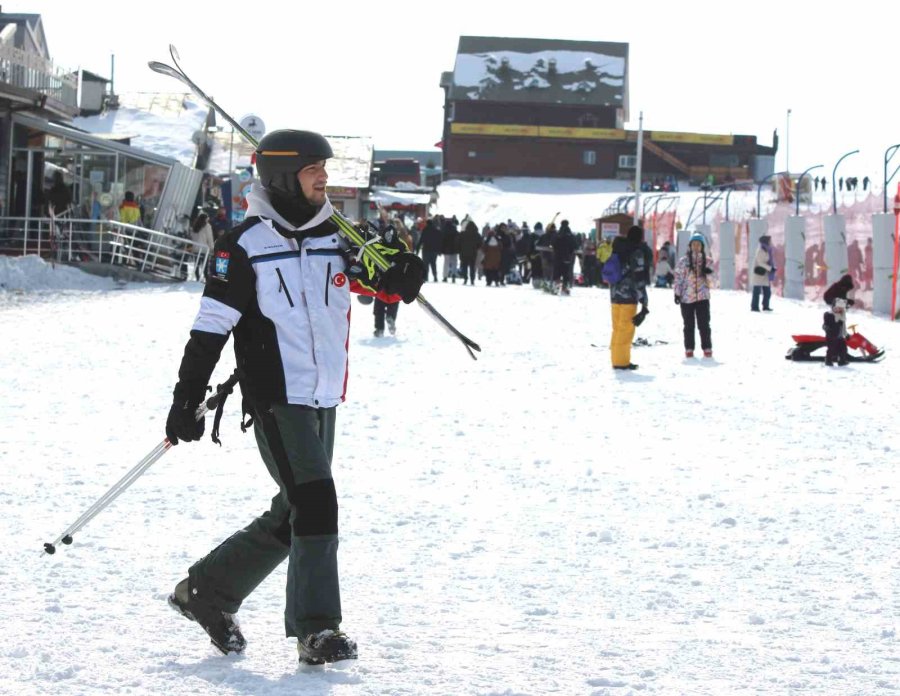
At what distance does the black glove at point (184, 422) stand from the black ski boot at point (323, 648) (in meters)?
0.62

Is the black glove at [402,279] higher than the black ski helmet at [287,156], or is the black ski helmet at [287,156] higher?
the black ski helmet at [287,156]

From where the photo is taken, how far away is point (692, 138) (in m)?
79.4

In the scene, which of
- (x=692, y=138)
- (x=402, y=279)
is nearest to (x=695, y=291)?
(x=402, y=279)

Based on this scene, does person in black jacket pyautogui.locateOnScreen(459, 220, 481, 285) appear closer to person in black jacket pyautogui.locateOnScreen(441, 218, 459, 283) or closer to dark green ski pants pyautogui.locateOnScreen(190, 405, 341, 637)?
person in black jacket pyautogui.locateOnScreen(441, 218, 459, 283)

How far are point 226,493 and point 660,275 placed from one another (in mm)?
26770

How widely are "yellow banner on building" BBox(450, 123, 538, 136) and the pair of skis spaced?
72.0m

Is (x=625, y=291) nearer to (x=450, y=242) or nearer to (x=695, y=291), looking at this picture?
(x=695, y=291)

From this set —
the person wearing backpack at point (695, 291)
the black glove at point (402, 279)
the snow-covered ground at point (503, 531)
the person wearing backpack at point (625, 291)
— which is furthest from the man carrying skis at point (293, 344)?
the person wearing backpack at point (695, 291)

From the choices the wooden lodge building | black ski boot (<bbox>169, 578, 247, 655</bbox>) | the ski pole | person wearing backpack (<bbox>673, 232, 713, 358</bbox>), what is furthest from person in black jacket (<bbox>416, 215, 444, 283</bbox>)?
the wooden lodge building

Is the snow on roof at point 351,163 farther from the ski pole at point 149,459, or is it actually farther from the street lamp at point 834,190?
the ski pole at point 149,459

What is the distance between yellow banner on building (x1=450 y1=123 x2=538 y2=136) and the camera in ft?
250

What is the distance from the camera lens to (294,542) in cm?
385

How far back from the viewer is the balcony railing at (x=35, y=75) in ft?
90.6

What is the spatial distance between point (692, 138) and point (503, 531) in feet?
248
